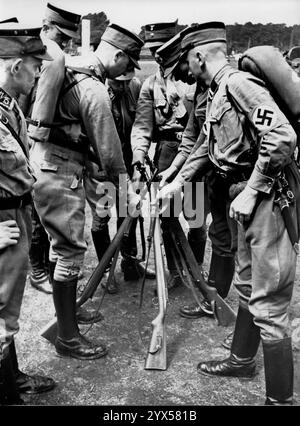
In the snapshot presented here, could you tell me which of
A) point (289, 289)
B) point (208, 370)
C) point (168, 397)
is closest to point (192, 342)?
point (208, 370)

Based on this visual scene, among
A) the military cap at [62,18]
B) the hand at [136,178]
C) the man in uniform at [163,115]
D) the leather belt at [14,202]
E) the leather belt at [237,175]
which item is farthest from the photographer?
the military cap at [62,18]

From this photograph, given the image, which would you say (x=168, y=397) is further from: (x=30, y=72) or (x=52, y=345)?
(x=30, y=72)

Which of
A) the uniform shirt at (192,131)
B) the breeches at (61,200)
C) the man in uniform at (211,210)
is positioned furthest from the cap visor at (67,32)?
the breeches at (61,200)

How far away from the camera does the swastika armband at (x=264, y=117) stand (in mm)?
2408

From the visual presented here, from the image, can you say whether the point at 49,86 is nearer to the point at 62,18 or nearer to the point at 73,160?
the point at 73,160

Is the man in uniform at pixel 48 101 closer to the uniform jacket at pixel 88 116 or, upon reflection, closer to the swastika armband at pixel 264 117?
the uniform jacket at pixel 88 116

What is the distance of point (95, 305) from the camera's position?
4395mm

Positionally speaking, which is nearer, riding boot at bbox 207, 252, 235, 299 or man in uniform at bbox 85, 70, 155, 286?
riding boot at bbox 207, 252, 235, 299

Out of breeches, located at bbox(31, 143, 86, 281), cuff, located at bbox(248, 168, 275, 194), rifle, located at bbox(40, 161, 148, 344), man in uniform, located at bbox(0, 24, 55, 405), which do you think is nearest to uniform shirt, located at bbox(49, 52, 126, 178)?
breeches, located at bbox(31, 143, 86, 281)

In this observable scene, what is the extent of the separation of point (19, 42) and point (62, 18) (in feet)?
8.50

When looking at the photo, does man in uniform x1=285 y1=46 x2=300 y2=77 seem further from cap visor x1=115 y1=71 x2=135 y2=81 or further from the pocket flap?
the pocket flap

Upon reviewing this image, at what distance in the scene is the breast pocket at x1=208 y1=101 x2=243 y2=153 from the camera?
269 centimetres

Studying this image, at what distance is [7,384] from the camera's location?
2695 millimetres

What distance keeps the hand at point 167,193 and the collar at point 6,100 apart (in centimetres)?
164
